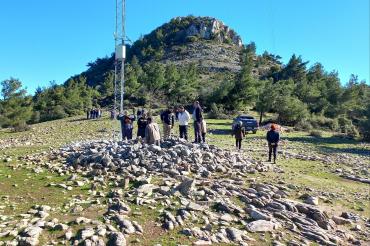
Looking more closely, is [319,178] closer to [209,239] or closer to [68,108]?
[209,239]

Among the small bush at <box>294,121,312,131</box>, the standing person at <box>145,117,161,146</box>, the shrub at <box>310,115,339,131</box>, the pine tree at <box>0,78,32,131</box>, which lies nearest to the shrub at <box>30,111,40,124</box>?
the pine tree at <box>0,78,32,131</box>

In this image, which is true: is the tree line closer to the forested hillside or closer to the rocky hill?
the forested hillside

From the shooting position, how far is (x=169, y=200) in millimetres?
12180

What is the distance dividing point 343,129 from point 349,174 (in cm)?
3919

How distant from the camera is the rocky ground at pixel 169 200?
398 inches

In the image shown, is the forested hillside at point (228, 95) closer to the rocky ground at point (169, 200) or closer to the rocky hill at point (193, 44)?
the rocky hill at point (193, 44)

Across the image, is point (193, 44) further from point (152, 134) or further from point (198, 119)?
point (152, 134)

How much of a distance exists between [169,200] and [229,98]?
56.4 metres

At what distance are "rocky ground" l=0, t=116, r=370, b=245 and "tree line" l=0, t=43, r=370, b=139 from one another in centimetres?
3433

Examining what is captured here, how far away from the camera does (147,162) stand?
51.8 ft

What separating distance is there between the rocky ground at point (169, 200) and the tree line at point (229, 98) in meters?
34.3

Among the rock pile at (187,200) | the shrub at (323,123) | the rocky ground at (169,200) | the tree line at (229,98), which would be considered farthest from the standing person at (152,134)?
the shrub at (323,123)

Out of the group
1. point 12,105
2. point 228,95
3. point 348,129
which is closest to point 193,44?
point 228,95

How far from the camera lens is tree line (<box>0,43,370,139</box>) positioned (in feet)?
185
